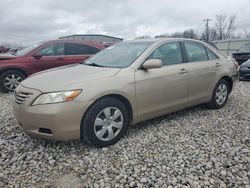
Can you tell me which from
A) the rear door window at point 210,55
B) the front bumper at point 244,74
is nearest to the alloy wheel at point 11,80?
→ the rear door window at point 210,55

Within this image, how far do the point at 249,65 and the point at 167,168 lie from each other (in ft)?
24.0

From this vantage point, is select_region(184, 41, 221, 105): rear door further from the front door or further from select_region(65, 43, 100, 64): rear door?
select_region(65, 43, 100, 64): rear door

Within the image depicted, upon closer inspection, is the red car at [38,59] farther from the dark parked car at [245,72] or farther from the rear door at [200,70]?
the dark parked car at [245,72]

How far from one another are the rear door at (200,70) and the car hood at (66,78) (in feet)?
5.18

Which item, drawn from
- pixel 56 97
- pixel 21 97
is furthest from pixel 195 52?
pixel 21 97

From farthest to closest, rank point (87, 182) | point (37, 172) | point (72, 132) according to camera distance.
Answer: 1. point (72, 132)
2. point (37, 172)
3. point (87, 182)

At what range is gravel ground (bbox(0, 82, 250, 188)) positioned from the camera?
2.54 m

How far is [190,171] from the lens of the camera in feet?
8.76

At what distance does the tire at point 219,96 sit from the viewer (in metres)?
4.74

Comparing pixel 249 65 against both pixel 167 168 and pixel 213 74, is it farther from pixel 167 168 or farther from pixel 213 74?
pixel 167 168

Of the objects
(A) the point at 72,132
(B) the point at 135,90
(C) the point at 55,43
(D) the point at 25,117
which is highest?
(C) the point at 55,43

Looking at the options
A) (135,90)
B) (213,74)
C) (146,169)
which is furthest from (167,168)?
(213,74)

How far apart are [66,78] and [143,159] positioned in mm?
1445

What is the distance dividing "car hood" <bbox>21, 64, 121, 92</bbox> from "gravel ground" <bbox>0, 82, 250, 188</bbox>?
86 cm
